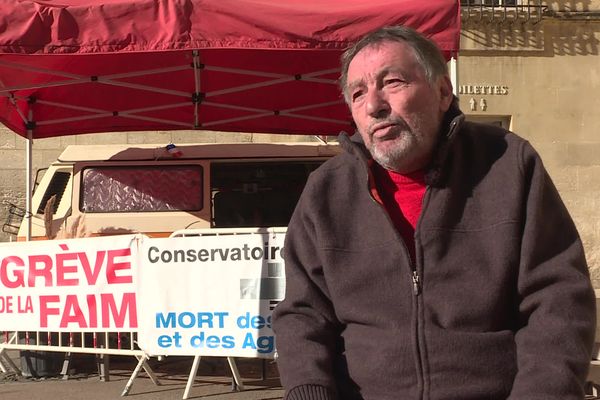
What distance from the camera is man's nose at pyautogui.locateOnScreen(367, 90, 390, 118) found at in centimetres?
232

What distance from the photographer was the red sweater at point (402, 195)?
91.1 inches

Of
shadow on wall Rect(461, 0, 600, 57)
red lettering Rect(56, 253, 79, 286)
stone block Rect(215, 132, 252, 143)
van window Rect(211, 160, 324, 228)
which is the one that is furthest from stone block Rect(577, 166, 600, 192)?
red lettering Rect(56, 253, 79, 286)

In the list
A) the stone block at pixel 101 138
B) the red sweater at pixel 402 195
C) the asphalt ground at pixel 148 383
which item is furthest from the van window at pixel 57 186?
the red sweater at pixel 402 195

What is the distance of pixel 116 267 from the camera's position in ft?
20.6


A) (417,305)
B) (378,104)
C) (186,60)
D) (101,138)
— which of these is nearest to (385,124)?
(378,104)

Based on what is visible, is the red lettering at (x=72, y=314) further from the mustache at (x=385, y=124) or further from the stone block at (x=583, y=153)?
the stone block at (x=583, y=153)

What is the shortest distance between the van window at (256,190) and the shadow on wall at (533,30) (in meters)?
5.79

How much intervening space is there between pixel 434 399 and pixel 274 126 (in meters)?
7.05

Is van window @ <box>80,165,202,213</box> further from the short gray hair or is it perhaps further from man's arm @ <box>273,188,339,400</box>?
the short gray hair

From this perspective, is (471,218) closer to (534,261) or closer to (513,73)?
(534,261)

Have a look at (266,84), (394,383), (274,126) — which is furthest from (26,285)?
(394,383)

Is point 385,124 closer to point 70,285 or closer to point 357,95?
point 357,95

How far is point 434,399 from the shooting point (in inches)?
84.2

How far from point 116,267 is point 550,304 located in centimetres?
460
